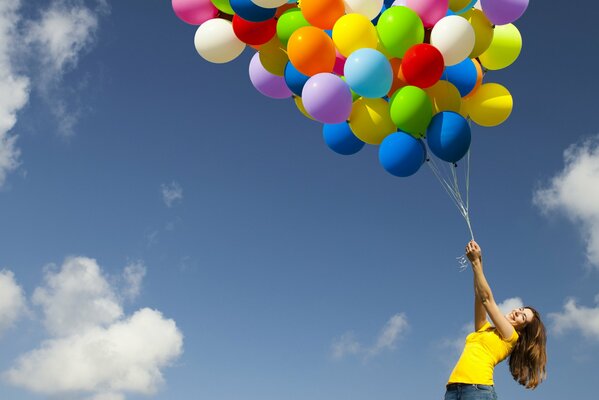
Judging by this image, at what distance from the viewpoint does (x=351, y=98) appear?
5.77m

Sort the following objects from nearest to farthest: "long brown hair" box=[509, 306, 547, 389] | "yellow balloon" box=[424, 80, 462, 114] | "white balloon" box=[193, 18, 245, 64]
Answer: "long brown hair" box=[509, 306, 547, 389] → "yellow balloon" box=[424, 80, 462, 114] → "white balloon" box=[193, 18, 245, 64]

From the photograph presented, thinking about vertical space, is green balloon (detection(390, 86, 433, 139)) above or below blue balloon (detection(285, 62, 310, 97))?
below

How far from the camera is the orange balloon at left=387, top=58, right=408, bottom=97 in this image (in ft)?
18.7

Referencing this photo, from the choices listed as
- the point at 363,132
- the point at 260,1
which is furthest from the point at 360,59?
the point at 260,1

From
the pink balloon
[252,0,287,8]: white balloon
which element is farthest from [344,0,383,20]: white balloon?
the pink balloon

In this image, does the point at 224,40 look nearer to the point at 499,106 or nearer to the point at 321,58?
the point at 321,58

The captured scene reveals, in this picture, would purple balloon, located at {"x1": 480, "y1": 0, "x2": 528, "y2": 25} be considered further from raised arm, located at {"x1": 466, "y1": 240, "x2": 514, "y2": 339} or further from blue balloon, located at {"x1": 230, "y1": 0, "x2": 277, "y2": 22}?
raised arm, located at {"x1": 466, "y1": 240, "x2": 514, "y2": 339}

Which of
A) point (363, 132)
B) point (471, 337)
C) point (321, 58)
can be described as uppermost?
point (321, 58)

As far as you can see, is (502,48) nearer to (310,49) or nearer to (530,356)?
(310,49)

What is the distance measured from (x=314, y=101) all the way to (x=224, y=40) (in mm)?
1477

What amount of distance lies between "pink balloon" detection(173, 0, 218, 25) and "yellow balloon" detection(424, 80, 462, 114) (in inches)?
104

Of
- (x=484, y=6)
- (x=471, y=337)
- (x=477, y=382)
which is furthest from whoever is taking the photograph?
(x=484, y=6)

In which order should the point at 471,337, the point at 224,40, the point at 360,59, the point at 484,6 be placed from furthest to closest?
the point at 224,40 < the point at 484,6 < the point at 360,59 < the point at 471,337

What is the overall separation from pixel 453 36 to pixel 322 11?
1.31 m
